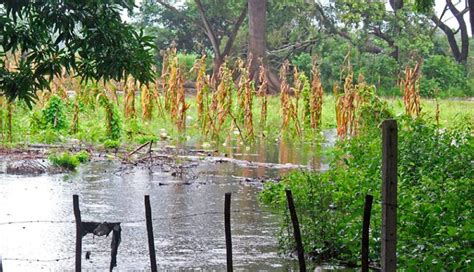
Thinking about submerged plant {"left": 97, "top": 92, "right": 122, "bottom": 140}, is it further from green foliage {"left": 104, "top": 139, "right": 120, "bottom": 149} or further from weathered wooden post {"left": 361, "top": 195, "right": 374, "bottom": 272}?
weathered wooden post {"left": 361, "top": 195, "right": 374, "bottom": 272}

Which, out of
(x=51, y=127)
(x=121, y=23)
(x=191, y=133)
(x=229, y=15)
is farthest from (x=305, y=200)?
(x=229, y=15)

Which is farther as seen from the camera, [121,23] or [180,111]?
[180,111]

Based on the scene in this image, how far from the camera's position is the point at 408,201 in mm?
8180

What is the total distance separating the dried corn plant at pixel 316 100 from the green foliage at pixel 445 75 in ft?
53.7

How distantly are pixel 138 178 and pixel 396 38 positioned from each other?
80.1 ft

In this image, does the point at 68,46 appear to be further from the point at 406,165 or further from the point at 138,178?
the point at 138,178

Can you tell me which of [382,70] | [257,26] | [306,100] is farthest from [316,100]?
[257,26]

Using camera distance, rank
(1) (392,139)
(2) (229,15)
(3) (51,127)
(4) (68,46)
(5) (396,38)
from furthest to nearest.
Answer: (2) (229,15) → (5) (396,38) → (3) (51,127) → (4) (68,46) → (1) (392,139)

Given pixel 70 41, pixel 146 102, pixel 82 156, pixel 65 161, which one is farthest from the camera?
pixel 146 102

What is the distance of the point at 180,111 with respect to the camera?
2078 centimetres

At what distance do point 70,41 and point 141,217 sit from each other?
5180 millimetres

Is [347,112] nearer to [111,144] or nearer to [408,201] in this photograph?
[111,144]

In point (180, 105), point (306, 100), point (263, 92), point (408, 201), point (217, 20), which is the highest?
point (217, 20)

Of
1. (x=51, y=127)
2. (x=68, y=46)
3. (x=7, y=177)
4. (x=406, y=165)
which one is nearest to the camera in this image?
(x=68, y=46)
